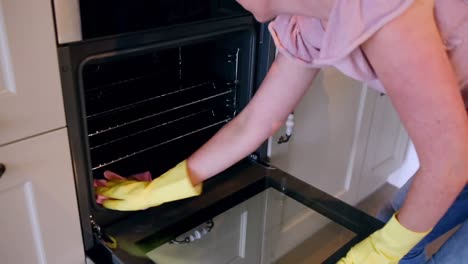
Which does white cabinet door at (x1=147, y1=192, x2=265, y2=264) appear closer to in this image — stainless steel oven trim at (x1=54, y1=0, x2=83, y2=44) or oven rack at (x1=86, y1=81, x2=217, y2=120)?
oven rack at (x1=86, y1=81, x2=217, y2=120)

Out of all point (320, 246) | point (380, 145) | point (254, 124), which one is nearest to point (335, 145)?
point (380, 145)

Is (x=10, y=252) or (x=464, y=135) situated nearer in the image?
(x=464, y=135)

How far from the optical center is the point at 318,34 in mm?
823

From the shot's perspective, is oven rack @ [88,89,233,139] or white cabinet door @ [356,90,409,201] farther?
white cabinet door @ [356,90,409,201]

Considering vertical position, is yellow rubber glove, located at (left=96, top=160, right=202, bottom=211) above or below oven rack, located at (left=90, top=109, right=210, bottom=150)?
below

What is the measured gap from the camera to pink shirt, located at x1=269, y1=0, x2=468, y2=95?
606 millimetres

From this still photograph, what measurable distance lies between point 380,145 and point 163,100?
946mm

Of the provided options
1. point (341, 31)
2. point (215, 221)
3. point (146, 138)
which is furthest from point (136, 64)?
point (341, 31)

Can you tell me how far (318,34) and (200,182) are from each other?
0.40 m

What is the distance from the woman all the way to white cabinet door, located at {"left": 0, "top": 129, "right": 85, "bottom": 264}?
0.41 meters

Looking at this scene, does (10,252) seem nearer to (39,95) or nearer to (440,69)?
(39,95)

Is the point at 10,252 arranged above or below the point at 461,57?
below

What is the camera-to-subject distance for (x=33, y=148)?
790 mm

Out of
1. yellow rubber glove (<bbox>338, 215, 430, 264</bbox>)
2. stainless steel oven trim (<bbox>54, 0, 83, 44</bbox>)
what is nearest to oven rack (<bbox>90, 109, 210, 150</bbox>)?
stainless steel oven trim (<bbox>54, 0, 83, 44</bbox>)
